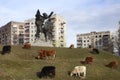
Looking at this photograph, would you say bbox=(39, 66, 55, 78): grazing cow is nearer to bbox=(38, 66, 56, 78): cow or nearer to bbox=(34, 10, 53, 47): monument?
bbox=(38, 66, 56, 78): cow

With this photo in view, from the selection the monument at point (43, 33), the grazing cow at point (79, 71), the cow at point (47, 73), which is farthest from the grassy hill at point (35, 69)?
the monument at point (43, 33)

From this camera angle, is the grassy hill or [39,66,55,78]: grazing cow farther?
the grassy hill

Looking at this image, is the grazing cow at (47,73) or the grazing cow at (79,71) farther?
the grazing cow at (79,71)

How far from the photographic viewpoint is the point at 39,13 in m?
91.9

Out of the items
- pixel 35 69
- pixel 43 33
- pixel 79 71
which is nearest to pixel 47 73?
pixel 79 71

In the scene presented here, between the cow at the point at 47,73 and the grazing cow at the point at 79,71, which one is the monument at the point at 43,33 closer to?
the grazing cow at the point at 79,71

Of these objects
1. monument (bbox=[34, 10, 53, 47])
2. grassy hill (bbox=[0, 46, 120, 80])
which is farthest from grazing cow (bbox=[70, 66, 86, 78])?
monument (bbox=[34, 10, 53, 47])

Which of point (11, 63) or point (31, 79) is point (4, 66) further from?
point (31, 79)

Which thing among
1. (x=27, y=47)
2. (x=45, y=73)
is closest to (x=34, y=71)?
(x=45, y=73)

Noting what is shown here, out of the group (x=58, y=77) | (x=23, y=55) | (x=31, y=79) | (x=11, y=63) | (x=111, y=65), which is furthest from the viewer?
(x=23, y=55)

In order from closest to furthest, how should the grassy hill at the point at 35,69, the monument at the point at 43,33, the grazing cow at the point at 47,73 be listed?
the grazing cow at the point at 47,73, the grassy hill at the point at 35,69, the monument at the point at 43,33

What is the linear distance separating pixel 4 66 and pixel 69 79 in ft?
32.8

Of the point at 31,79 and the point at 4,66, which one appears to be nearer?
the point at 31,79

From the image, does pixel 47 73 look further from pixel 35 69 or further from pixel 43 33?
pixel 43 33
